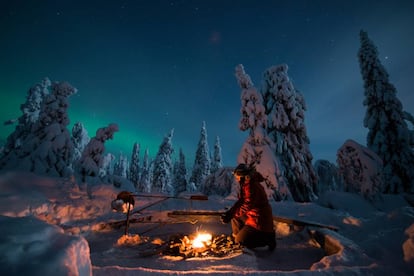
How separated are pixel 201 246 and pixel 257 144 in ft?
36.0

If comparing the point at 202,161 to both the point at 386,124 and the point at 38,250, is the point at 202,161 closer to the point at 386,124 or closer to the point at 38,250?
the point at 386,124

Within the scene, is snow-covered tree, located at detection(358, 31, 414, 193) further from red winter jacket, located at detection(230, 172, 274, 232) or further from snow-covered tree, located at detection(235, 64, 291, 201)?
red winter jacket, located at detection(230, 172, 274, 232)

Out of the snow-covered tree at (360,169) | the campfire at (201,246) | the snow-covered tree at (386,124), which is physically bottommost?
the campfire at (201,246)

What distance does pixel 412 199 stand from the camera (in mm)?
12828

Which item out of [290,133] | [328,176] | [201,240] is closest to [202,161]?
[328,176]

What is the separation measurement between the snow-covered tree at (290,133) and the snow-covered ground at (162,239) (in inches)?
154

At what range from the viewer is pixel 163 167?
3462 cm

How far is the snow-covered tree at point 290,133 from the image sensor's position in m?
15.9

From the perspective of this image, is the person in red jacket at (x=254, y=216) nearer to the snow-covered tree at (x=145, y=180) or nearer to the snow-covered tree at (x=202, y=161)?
the snow-covered tree at (x=202, y=161)

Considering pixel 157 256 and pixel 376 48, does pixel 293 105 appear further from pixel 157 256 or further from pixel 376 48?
pixel 157 256

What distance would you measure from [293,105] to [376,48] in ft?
31.8

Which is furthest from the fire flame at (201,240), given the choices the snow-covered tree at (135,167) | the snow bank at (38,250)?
the snow-covered tree at (135,167)

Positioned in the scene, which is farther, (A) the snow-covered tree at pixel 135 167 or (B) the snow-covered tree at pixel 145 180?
(A) the snow-covered tree at pixel 135 167

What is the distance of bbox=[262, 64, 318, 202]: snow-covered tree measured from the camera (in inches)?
625
